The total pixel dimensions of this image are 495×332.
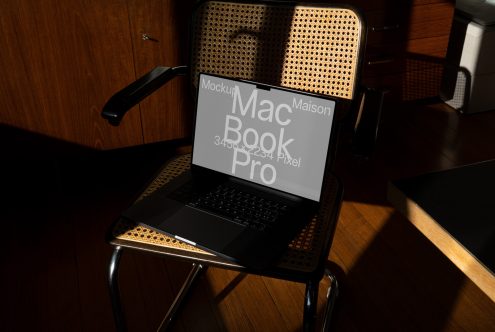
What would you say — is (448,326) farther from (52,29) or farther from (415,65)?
(52,29)

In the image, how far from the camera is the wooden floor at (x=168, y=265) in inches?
59.9

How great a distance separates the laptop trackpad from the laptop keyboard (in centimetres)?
2

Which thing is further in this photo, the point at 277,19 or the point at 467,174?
the point at 277,19

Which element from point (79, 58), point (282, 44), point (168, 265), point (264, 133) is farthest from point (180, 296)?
point (79, 58)

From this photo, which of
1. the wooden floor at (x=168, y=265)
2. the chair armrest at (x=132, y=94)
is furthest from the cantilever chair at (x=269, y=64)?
the wooden floor at (x=168, y=265)

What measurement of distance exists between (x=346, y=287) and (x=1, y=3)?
140 cm

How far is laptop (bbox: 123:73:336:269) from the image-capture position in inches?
40.7

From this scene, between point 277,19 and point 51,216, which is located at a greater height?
point 277,19

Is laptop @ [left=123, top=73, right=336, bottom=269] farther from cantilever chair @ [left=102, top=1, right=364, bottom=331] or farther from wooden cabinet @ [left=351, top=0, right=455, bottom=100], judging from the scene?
wooden cabinet @ [left=351, top=0, right=455, bottom=100]

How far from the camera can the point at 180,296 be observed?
155 cm

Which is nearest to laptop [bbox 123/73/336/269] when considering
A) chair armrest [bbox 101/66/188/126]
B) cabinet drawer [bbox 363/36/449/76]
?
chair armrest [bbox 101/66/188/126]

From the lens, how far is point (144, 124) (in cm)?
207

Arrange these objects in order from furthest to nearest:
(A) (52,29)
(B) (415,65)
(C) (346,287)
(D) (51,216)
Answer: (B) (415,65)
(D) (51,216)
(A) (52,29)
(C) (346,287)

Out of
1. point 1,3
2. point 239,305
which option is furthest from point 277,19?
point 1,3
